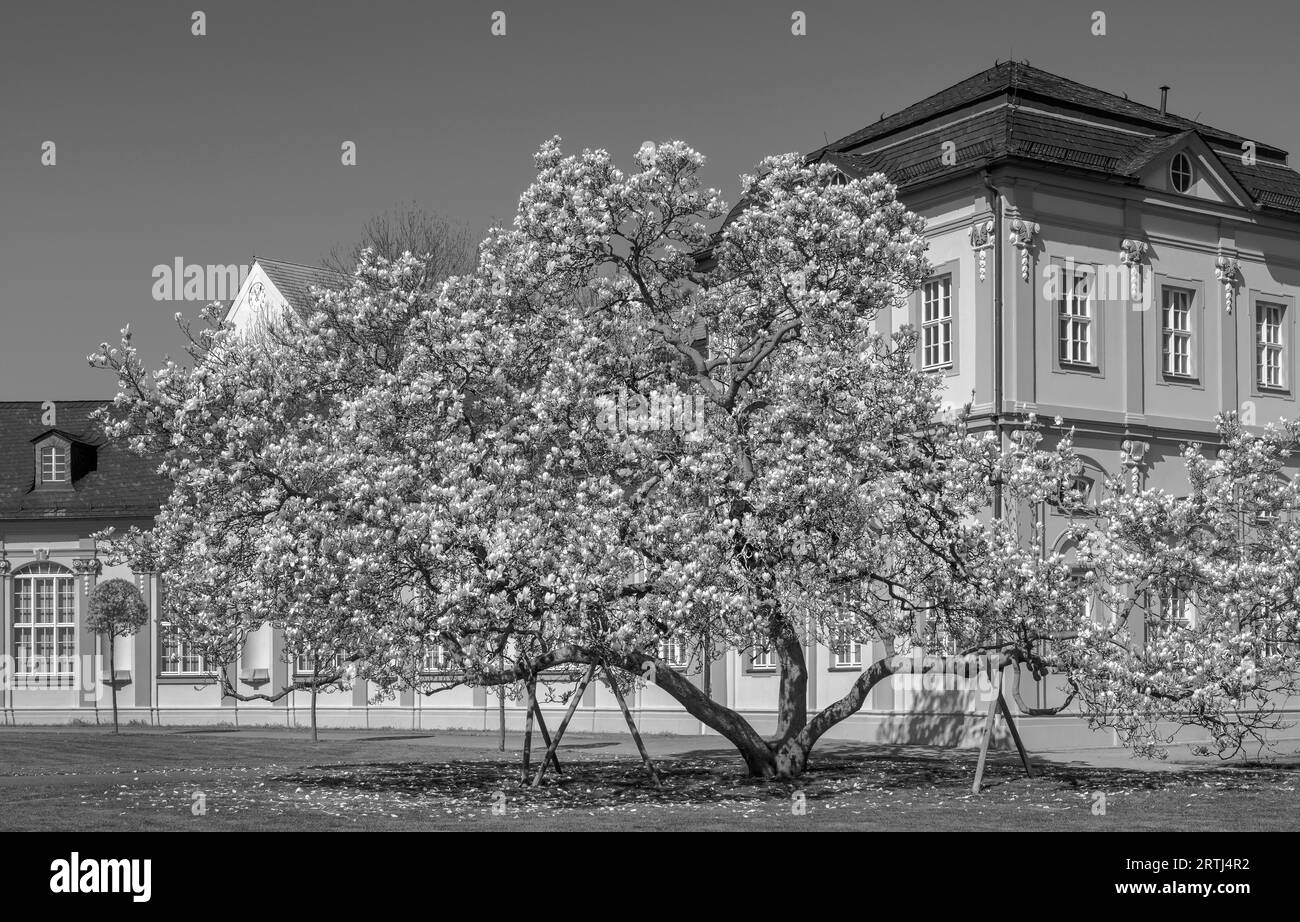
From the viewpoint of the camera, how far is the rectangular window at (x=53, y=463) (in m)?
46.9

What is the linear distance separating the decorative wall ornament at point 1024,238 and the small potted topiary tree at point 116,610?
22807 millimetres

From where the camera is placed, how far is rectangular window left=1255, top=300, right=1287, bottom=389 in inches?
1406

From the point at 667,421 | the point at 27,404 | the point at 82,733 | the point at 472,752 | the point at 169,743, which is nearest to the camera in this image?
the point at 667,421

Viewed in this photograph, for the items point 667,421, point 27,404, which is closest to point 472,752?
point 667,421

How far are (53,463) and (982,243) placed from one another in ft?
92.9

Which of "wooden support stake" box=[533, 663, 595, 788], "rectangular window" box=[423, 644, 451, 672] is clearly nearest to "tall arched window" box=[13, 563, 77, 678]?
"wooden support stake" box=[533, 663, 595, 788]

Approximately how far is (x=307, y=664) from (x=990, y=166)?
74.4 feet

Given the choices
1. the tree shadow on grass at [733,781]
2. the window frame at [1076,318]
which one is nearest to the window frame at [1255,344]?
the window frame at [1076,318]

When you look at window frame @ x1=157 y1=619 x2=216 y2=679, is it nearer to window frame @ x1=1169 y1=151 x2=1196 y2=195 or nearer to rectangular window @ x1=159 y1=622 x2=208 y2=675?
rectangular window @ x1=159 y1=622 x2=208 y2=675

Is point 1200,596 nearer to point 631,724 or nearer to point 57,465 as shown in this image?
point 631,724

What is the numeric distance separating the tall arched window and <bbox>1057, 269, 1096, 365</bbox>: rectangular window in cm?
2808

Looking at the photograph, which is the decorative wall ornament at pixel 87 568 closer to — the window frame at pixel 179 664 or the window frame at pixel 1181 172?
the window frame at pixel 179 664

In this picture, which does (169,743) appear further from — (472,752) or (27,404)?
(27,404)

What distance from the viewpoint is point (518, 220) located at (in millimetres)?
22594
